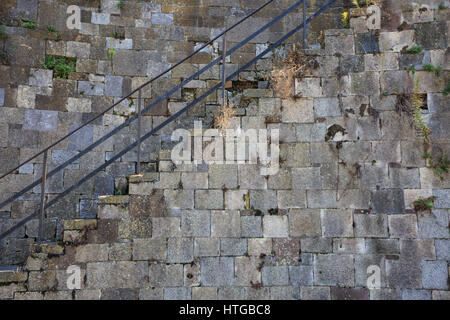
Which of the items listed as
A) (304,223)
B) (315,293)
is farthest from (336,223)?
(315,293)

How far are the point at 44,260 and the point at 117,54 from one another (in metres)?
3.66

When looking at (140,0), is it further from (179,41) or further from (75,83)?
(75,83)

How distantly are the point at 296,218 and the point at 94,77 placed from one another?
4127mm

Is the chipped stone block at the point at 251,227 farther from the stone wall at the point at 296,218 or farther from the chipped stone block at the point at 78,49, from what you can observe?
the chipped stone block at the point at 78,49

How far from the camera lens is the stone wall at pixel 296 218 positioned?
521 centimetres

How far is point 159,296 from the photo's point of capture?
17.1 feet

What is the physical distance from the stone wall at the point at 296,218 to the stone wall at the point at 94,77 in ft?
3.90

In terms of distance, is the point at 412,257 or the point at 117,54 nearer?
the point at 412,257

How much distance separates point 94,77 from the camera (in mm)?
7055

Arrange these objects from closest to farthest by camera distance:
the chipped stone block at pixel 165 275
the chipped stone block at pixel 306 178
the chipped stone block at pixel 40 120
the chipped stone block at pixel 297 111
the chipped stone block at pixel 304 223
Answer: the chipped stone block at pixel 165 275 < the chipped stone block at pixel 304 223 < the chipped stone block at pixel 306 178 < the chipped stone block at pixel 297 111 < the chipped stone block at pixel 40 120

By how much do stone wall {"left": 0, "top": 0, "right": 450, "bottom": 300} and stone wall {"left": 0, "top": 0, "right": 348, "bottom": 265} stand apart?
1.19 m

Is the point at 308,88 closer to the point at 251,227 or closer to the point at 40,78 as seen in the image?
the point at 251,227

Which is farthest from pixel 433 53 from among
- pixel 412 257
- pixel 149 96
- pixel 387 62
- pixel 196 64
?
pixel 149 96

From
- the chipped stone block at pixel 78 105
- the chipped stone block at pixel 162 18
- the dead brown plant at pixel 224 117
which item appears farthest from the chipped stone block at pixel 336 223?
the chipped stone block at pixel 162 18
